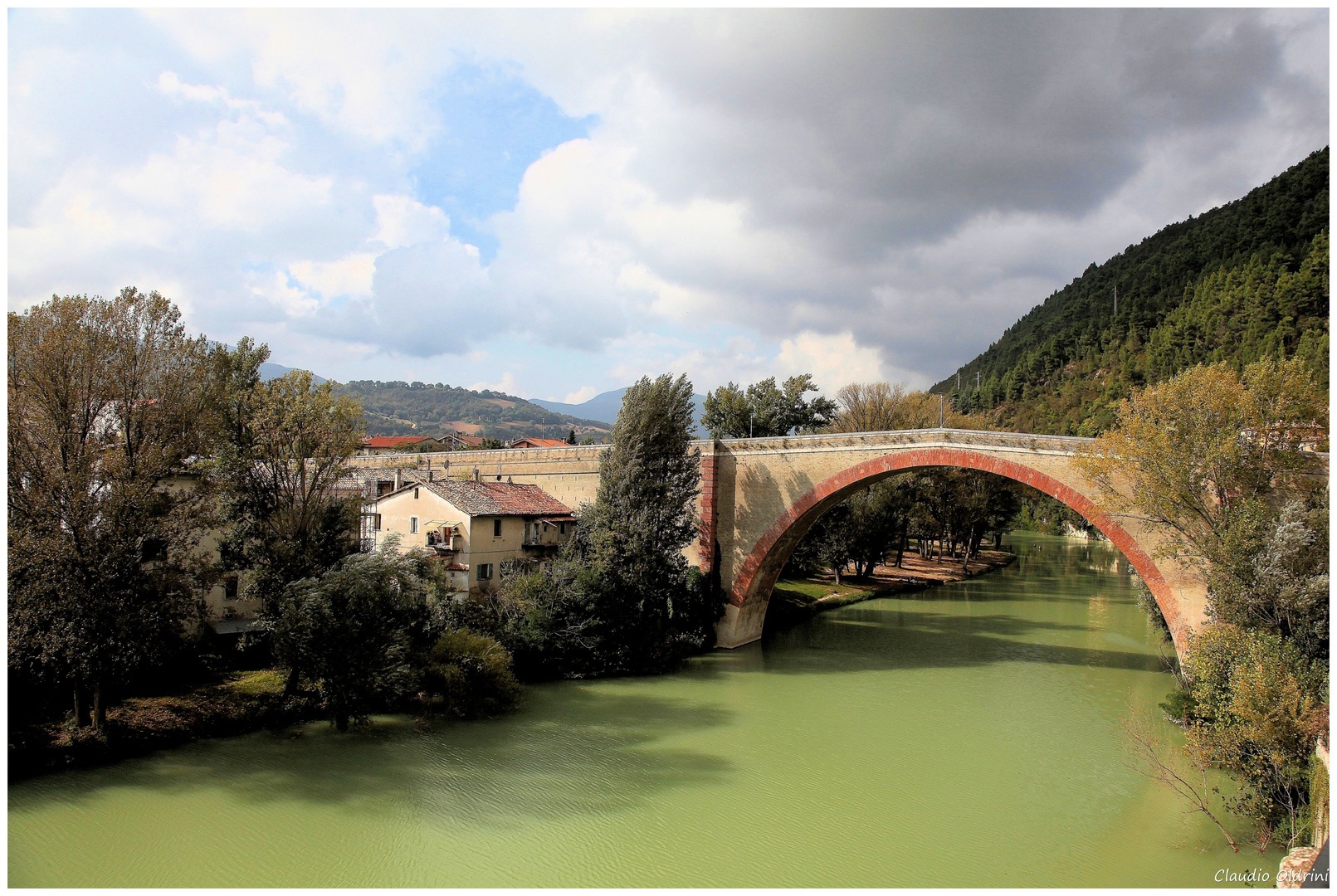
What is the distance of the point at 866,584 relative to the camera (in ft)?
Answer: 119

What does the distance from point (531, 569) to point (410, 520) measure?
382 centimetres

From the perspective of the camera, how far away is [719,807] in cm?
1237

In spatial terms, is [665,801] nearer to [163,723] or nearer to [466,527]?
[163,723]

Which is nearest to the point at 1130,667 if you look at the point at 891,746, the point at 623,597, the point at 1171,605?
the point at 1171,605

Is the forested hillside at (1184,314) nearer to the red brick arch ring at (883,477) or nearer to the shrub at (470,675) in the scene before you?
the red brick arch ring at (883,477)

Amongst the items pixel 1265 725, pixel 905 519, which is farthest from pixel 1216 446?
pixel 905 519

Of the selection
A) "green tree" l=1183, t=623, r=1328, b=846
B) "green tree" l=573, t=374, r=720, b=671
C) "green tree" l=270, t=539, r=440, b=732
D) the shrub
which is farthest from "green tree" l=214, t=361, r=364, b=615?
"green tree" l=1183, t=623, r=1328, b=846

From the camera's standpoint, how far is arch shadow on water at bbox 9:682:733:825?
12148 millimetres

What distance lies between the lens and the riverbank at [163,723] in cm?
1252

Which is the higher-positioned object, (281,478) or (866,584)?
(281,478)

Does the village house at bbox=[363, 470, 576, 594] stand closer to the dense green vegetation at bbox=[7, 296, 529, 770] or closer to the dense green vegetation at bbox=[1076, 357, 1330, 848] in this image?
the dense green vegetation at bbox=[7, 296, 529, 770]

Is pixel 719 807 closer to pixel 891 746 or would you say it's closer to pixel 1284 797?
pixel 891 746

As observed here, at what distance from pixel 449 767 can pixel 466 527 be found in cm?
844

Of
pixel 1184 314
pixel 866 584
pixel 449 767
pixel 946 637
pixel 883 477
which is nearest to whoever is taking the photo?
pixel 449 767
